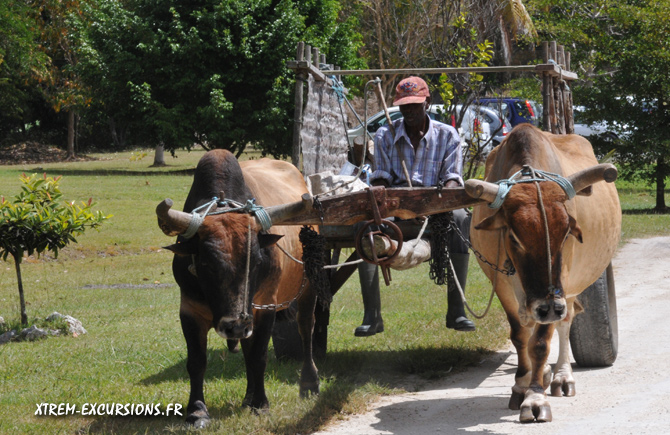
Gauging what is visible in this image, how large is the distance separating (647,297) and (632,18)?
10251mm

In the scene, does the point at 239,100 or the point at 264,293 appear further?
the point at 239,100

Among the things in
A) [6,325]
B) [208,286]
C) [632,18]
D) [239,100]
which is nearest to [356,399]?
[208,286]

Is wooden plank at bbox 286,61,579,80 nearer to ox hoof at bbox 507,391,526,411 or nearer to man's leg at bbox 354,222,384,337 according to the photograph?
man's leg at bbox 354,222,384,337

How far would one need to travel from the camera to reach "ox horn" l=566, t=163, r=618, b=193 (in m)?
5.14

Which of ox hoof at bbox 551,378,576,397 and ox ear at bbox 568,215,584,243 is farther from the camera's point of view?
ox hoof at bbox 551,378,576,397

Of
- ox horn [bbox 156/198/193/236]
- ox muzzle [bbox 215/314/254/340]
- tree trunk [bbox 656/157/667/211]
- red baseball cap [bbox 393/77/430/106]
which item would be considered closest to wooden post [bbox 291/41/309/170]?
red baseball cap [bbox 393/77/430/106]

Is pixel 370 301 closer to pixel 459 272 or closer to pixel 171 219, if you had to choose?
pixel 459 272

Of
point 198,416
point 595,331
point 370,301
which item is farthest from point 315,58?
point 198,416

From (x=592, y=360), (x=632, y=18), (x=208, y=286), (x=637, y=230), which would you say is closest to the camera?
(x=208, y=286)

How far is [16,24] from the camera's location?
975 inches

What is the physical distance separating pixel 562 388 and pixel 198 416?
111 inches

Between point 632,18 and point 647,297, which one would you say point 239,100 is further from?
point 647,297

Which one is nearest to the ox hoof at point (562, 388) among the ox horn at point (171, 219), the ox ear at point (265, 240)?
the ox ear at point (265, 240)

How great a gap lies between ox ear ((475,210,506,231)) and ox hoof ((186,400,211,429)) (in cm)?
222
